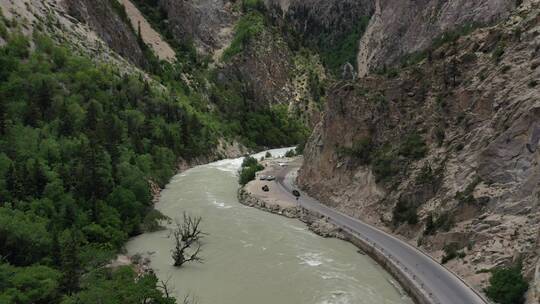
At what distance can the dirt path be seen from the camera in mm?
124625

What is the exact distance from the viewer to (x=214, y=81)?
13162 centimetres

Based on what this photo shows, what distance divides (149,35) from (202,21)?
25.9 meters

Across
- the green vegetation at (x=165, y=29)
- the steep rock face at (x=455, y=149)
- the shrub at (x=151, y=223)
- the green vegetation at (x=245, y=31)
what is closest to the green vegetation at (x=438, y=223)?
the steep rock face at (x=455, y=149)

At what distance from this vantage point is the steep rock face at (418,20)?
5300cm

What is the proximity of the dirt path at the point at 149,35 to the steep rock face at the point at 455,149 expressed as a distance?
262 ft

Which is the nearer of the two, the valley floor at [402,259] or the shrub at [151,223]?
the valley floor at [402,259]

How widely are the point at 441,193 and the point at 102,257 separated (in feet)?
82.9

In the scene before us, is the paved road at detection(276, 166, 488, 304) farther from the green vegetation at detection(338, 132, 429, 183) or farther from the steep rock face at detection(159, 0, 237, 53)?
the steep rock face at detection(159, 0, 237, 53)

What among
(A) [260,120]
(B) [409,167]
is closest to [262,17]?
(A) [260,120]

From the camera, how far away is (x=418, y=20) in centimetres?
7100

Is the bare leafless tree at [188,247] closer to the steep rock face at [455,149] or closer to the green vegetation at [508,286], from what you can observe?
the steep rock face at [455,149]

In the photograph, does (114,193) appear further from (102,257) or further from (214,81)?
(214,81)

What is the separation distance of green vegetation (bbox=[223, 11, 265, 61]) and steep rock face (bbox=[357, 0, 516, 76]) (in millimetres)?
53024

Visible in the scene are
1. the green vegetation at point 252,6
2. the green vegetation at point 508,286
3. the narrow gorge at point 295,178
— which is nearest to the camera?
the green vegetation at point 508,286
